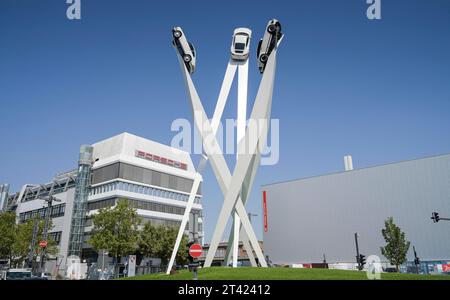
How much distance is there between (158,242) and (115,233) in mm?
8374

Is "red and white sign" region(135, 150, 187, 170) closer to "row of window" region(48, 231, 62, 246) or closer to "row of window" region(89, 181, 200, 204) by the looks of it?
"row of window" region(89, 181, 200, 204)

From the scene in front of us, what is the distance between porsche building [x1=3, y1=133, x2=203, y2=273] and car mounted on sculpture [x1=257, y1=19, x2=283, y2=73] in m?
42.3

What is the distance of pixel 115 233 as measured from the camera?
155 ft

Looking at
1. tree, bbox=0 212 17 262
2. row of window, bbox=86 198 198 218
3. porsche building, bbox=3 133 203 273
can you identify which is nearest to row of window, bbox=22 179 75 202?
porsche building, bbox=3 133 203 273

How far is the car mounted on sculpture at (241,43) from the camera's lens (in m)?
24.6

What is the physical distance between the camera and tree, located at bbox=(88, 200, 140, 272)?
46125 mm

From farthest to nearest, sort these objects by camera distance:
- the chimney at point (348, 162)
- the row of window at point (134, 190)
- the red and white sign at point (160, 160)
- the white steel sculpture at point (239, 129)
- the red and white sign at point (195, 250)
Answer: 1. the chimney at point (348, 162)
2. the red and white sign at point (160, 160)
3. the row of window at point (134, 190)
4. the white steel sculpture at point (239, 129)
5. the red and white sign at point (195, 250)

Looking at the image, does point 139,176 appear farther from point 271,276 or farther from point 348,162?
point 271,276

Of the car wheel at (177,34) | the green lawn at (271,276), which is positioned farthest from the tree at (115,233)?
the car wheel at (177,34)

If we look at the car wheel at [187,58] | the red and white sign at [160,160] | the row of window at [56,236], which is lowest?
the row of window at [56,236]

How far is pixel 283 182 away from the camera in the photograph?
7988 cm

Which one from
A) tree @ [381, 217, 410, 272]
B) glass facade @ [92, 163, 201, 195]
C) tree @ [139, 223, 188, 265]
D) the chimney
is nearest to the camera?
tree @ [381, 217, 410, 272]

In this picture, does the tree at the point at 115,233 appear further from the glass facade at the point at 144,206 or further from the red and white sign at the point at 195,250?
the red and white sign at the point at 195,250
